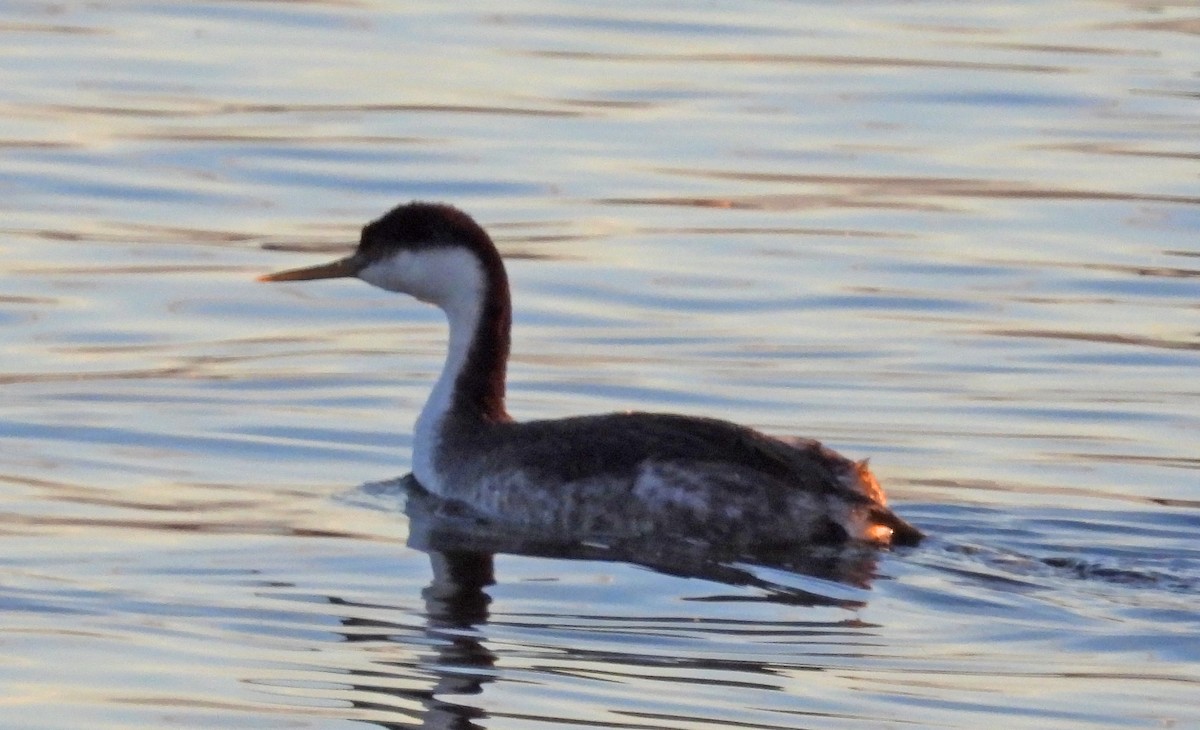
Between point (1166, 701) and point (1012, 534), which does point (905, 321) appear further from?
point (1166, 701)

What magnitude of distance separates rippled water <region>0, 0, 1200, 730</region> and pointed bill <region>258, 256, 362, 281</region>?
2.12ft

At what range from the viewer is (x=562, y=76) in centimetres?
2005

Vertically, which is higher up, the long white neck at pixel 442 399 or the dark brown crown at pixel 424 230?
the dark brown crown at pixel 424 230

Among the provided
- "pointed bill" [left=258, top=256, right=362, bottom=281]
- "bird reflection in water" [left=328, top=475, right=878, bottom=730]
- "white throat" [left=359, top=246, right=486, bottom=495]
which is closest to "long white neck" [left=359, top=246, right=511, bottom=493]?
"white throat" [left=359, top=246, right=486, bottom=495]

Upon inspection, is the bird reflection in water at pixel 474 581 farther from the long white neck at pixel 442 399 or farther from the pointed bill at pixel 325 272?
the pointed bill at pixel 325 272

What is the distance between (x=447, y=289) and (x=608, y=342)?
7.26 ft

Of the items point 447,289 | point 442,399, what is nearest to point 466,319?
point 447,289

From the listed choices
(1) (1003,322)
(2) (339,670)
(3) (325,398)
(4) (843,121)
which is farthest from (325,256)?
(2) (339,670)

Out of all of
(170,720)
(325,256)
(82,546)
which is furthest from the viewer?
(325,256)

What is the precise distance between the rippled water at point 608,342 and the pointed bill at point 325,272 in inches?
25.4

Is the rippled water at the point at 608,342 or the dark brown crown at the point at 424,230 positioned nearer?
the rippled water at the point at 608,342

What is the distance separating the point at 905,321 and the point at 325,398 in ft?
9.80

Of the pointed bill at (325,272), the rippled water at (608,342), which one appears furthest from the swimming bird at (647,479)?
the pointed bill at (325,272)

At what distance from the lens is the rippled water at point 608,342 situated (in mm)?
8203
